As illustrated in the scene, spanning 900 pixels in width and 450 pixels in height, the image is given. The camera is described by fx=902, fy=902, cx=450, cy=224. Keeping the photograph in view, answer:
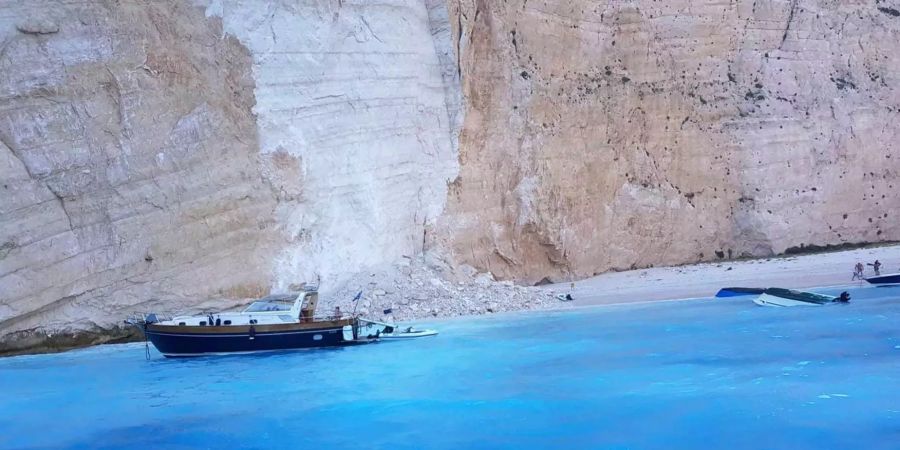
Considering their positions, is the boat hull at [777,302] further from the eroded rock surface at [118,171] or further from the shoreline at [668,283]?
the eroded rock surface at [118,171]

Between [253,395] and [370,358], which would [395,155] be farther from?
[253,395]

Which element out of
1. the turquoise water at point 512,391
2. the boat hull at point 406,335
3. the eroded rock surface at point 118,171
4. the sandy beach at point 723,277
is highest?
the eroded rock surface at point 118,171

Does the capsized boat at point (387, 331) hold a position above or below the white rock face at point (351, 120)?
below

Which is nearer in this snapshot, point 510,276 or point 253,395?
point 253,395

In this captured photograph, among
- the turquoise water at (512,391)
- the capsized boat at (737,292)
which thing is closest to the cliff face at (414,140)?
the turquoise water at (512,391)

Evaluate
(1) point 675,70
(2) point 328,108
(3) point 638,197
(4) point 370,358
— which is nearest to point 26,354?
(4) point 370,358

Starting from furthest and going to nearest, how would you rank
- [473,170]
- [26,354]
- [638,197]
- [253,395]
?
1. [638,197]
2. [473,170]
3. [26,354]
4. [253,395]

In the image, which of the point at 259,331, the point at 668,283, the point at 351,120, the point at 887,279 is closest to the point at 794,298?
the point at 887,279
